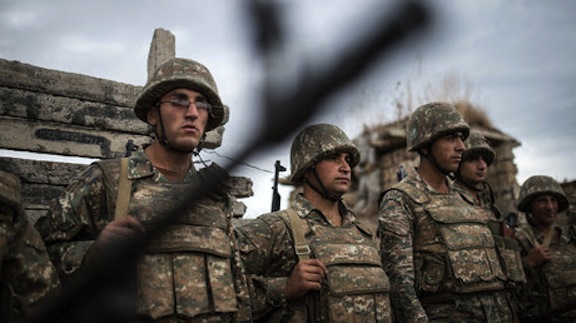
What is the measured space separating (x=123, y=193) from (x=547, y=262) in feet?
15.8

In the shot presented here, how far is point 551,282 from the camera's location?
546 centimetres

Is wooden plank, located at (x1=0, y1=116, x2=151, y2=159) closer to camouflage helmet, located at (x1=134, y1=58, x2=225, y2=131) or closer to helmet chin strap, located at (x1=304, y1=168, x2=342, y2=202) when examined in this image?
camouflage helmet, located at (x1=134, y1=58, x2=225, y2=131)

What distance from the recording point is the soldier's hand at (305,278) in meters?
3.25

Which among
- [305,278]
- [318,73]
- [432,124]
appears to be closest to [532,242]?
[432,124]

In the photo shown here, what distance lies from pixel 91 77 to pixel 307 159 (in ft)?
6.07

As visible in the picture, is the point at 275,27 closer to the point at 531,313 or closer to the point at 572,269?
the point at 531,313

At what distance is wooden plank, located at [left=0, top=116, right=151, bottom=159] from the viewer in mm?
3605

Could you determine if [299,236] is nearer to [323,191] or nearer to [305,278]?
[305,278]

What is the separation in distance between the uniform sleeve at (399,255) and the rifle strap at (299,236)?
722 mm

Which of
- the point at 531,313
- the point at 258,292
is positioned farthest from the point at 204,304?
the point at 531,313

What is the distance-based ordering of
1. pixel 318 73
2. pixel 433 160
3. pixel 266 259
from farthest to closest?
pixel 433 160 < pixel 266 259 < pixel 318 73

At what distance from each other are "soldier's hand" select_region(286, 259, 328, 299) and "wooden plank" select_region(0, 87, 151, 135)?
1.85 meters

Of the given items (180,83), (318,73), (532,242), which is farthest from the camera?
(532,242)

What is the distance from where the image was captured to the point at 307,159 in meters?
3.83
